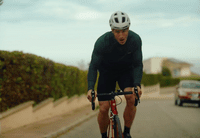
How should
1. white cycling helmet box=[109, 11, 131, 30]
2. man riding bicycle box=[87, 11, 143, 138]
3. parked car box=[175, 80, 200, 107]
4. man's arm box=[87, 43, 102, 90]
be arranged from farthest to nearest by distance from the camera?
parked car box=[175, 80, 200, 107]
man's arm box=[87, 43, 102, 90]
man riding bicycle box=[87, 11, 143, 138]
white cycling helmet box=[109, 11, 131, 30]

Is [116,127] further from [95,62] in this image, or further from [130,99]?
[95,62]

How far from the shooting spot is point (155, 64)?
319ft

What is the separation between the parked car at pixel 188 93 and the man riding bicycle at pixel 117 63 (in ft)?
43.7

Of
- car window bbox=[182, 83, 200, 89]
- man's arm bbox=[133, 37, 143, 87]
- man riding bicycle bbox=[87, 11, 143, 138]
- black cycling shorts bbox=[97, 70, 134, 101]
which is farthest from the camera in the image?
car window bbox=[182, 83, 200, 89]

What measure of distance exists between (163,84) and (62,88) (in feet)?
169

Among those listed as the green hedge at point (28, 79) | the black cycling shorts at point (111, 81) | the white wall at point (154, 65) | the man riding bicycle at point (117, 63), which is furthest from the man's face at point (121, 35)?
the white wall at point (154, 65)

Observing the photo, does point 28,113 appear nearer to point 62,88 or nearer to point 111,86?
point 62,88

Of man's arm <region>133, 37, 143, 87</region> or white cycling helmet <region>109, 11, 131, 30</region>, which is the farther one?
man's arm <region>133, 37, 143, 87</region>

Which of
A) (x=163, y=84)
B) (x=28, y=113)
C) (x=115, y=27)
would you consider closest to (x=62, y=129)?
(x=28, y=113)

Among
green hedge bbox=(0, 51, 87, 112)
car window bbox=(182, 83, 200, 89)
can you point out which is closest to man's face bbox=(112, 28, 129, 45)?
green hedge bbox=(0, 51, 87, 112)

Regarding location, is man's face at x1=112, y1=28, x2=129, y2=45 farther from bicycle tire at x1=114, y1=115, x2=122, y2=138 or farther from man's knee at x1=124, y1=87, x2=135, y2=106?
bicycle tire at x1=114, y1=115, x2=122, y2=138

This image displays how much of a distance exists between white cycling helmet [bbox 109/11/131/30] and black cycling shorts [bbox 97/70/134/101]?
99cm

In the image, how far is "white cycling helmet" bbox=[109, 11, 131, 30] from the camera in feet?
13.3

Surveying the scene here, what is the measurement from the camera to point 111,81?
4.84 meters
